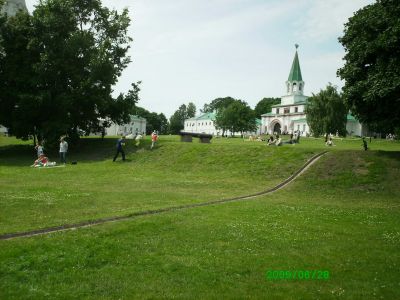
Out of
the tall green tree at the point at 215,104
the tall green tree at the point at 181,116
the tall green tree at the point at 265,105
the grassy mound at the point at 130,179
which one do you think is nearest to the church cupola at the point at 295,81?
the tall green tree at the point at 265,105

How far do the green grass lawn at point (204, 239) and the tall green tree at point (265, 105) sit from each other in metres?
134

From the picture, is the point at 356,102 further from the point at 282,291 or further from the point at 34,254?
the point at 34,254

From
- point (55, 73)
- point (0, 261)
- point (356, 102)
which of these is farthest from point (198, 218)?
point (55, 73)

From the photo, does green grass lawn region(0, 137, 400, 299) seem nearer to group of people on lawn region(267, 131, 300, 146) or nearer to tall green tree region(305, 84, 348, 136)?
group of people on lawn region(267, 131, 300, 146)

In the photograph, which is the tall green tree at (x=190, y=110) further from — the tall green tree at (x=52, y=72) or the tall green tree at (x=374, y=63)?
the tall green tree at (x=374, y=63)

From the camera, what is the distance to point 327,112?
70.8 meters

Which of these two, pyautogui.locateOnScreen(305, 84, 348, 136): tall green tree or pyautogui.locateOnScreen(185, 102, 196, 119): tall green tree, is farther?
pyautogui.locateOnScreen(185, 102, 196, 119): tall green tree

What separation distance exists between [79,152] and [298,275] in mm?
37187

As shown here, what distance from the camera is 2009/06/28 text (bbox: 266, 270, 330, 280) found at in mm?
8938

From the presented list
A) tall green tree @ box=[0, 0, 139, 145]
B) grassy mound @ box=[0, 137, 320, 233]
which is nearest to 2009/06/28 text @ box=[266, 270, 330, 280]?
grassy mound @ box=[0, 137, 320, 233]

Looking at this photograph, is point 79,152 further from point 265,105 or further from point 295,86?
point 265,105

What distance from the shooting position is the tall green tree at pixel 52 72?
3941 cm

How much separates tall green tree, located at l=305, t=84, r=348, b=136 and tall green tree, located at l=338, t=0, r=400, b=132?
4211cm

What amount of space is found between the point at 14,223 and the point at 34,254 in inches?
133
